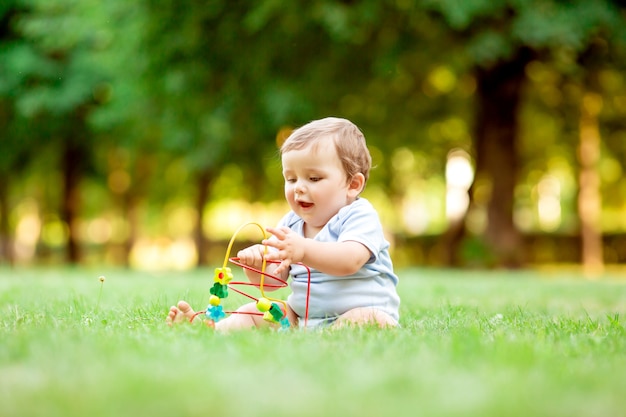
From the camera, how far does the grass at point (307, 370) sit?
6.69 feet

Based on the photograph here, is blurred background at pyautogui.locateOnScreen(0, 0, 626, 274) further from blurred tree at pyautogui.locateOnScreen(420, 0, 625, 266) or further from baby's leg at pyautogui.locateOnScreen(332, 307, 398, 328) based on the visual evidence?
baby's leg at pyautogui.locateOnScreen(332, 307, 398, 328)

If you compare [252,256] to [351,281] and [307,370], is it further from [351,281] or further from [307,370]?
[307,370]

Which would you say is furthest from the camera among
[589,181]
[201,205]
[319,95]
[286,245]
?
[201,205]

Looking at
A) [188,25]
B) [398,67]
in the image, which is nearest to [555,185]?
[398,67]

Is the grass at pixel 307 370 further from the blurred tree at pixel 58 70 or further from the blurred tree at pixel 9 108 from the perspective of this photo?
the blurred tree at pixel 9 108

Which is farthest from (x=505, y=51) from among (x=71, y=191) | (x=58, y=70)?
(x=71, y=191)

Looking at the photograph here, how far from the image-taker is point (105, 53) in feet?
49.6

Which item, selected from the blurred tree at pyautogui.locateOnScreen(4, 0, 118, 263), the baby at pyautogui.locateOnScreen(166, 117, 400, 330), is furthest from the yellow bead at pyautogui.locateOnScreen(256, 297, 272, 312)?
the blurred tree at pyautogui.locateOnScreen(4, 0, 118, 263)

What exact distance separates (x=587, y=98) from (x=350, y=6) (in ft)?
24.8

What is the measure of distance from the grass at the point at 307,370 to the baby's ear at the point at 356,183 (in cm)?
83

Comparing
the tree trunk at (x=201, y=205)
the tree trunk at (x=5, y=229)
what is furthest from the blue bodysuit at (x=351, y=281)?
the tree trunk at (x=5, y=229)

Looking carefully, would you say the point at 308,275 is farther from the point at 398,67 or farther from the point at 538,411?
the point at 398,67

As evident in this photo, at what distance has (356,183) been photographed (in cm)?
420

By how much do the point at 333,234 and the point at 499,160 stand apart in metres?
12.1
